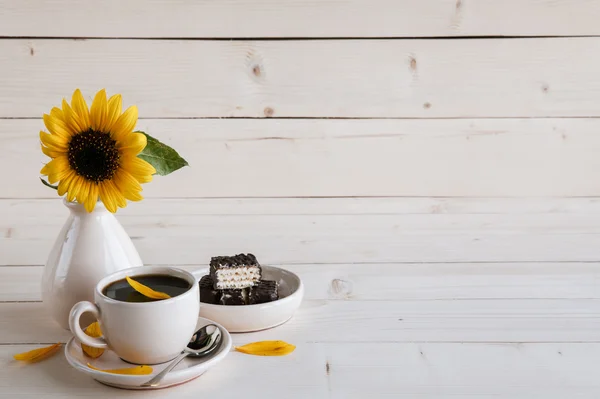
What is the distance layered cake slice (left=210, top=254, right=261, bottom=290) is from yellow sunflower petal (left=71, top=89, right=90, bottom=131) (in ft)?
0.77

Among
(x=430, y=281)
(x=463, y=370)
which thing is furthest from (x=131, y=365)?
(x=430, y=281)

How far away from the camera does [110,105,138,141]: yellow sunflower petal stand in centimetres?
75

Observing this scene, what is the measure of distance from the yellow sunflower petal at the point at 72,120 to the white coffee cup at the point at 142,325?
6.9 inches

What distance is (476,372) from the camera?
748 mm

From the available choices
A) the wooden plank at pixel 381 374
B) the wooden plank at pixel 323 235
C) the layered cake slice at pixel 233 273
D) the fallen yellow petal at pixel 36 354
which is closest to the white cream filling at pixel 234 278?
the layered cake slice at pixel 233 273

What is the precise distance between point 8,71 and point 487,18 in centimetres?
102

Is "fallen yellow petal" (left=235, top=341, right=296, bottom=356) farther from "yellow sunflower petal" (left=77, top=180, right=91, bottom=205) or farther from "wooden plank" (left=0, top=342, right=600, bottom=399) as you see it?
"yellow sunflower petal" (left=77, top=180, right=91, bottom=205)

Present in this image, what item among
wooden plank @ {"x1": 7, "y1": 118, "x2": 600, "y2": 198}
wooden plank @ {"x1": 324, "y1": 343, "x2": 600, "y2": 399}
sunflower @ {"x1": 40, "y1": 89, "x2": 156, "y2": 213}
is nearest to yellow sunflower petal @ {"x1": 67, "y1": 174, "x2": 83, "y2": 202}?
sunflower @ {"x1": 40, "y1": 89, "x2": 156, "y2": 213}

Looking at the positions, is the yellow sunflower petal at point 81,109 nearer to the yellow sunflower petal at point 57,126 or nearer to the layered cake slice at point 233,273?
the yellow sunflower petal at point 57,126

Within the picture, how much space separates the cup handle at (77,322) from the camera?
70cm

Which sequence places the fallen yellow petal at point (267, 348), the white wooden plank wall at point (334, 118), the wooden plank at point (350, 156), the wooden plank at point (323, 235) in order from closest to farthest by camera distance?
the fallen yellow petal at point (267, 348) → the wooden plank at point (323, 235) → the white wooden plank wall at point (334, 118) → the wooden plank at point (350, 156)

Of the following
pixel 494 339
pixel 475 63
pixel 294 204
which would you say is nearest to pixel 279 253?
pixel 294 204

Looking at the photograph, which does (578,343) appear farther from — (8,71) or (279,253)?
(8,71)

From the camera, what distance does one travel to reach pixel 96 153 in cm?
75
